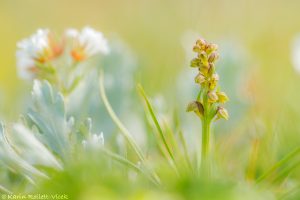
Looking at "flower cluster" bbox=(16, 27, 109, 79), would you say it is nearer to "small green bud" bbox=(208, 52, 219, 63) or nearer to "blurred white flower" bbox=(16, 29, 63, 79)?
"blurred white flower" bbox=(16, 29, 63, 79)

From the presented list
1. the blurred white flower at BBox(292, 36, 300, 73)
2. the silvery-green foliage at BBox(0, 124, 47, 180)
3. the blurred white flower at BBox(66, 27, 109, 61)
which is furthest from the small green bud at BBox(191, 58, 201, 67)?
the blurred white flower at BBox(292, 36, 300, 73)

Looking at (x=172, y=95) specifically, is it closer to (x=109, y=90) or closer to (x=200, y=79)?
(x=109, y=90)

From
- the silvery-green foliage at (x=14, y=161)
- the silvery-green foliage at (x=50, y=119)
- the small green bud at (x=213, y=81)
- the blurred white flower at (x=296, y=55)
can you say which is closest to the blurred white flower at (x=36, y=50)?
the silvery-green foliage at (x=50, y=119)

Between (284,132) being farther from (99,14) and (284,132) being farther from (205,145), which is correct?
(99,14)

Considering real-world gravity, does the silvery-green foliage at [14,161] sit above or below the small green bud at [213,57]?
below

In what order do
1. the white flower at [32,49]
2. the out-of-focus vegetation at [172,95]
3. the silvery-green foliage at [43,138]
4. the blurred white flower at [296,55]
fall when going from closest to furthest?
1. the out-of-focus vegetation at [172,95]
2. the silvery-green foliage at [43,138]
3. the white flower at [32,49]
4. the blurred white flower at [296,55]

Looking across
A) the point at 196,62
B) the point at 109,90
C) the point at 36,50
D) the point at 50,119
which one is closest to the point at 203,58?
the point at 196,62

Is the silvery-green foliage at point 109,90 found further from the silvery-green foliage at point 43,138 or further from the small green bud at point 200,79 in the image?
the small green bud at point 200,79
